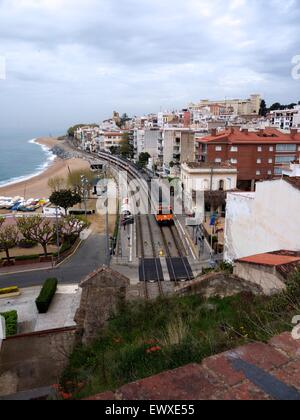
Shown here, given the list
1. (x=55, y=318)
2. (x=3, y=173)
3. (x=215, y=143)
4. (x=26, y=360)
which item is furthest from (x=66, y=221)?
(x=3, y=173)

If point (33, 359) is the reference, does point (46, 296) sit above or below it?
below

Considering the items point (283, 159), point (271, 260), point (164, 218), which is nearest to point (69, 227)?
point (164, 218)

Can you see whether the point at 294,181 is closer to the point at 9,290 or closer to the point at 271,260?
the point at 271,260

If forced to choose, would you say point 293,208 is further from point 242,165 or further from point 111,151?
point 111,151

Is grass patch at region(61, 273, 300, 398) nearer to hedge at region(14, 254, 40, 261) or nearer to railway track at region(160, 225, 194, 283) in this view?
railway track at region(160, 225, 194, 283)

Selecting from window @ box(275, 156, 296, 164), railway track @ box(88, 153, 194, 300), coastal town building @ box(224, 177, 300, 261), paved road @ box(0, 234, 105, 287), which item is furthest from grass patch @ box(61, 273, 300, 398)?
window @ box(275, 156, 296, 164)

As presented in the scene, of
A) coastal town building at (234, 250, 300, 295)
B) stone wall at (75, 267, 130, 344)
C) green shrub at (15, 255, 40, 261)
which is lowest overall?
green shrub at (15, 255, 40, 261)
